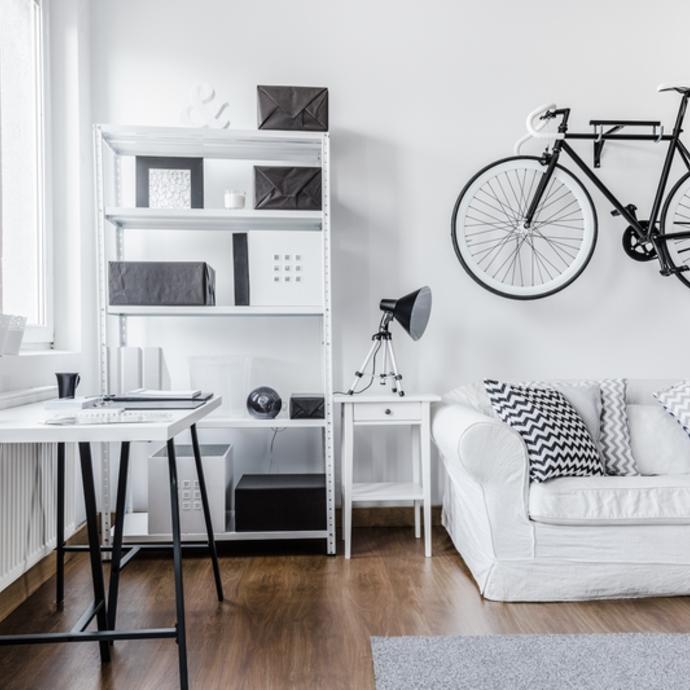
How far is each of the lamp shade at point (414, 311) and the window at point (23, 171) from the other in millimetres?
1473

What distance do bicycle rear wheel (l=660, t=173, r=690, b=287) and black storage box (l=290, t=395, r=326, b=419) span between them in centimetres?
176

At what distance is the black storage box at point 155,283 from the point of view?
2.43 meters

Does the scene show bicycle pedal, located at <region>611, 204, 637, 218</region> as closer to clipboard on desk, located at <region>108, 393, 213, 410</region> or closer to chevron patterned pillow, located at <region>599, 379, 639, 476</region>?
chevron patterned pillow, located at <region>599, 379, 639, 476</region>

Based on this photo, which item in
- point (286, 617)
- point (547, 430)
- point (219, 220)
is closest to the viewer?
point (286, 617)

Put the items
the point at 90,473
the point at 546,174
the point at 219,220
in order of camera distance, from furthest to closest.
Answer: the point at 546,174 → the point at 219,220 → the point at 90,473

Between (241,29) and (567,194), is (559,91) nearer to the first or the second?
(567,194)

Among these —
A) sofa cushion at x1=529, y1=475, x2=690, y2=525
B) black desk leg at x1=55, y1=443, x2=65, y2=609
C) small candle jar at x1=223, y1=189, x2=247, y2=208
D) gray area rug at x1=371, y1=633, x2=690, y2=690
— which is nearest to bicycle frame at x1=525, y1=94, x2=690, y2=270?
sofa cushion at x1=529, y1=475, x2=690, y2=525

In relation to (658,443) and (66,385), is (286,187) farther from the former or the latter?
(658,443)

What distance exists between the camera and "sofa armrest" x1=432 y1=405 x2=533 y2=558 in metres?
2.02

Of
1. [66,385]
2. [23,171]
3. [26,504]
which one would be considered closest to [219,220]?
[23,171]

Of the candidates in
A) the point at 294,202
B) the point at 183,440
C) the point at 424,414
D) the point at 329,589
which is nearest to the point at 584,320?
the point at 424,414

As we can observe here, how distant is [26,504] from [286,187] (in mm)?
1509

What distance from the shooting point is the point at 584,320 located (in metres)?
2.94

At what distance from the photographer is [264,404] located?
250 centimetres
